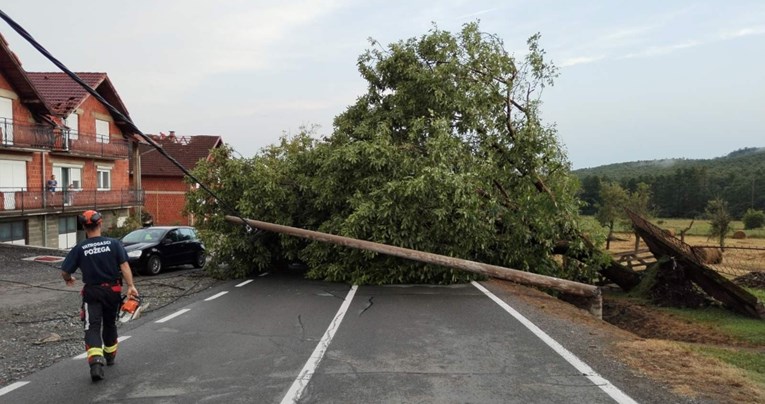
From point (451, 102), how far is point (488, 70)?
1.74m

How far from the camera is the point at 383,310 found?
9.41 meters

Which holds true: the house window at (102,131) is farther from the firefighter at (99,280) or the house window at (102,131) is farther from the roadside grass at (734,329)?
the roadside grass at (734,329)

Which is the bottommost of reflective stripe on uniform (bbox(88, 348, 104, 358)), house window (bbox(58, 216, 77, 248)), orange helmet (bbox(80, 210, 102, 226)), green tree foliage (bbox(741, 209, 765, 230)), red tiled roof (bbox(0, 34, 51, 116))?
green tree foliage (bbox(741, 209, 765, 230))

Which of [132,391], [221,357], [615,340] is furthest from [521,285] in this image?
[132,391]

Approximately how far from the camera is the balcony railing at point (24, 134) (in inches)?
970

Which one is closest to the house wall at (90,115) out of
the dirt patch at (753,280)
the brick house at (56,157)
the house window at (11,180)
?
the brick house at (56,157)

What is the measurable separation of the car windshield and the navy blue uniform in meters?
11.2

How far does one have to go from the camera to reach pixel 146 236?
17047 mm

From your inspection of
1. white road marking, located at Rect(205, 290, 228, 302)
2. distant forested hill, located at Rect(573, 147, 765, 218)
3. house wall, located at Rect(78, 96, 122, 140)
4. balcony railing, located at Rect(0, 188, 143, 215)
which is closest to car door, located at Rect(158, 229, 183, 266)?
white road marking, located at Rect(205, 290, 228, 302)

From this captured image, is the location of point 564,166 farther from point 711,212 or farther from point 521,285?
point 711,212

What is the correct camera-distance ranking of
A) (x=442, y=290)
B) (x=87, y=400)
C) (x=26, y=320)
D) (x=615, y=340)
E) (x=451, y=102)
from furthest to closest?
1. (x=451, y=102)
2. (x=442, y=290)
3. (x=26, y=320)
4. (x=615, y=340)
5. (x=87, y=400)

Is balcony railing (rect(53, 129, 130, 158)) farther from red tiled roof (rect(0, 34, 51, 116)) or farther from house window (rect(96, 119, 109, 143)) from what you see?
red tiled roof (rect(0, 34, 51, 116))

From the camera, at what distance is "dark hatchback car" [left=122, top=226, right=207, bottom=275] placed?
15727 mm

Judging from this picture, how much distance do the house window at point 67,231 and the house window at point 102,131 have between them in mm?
5406
